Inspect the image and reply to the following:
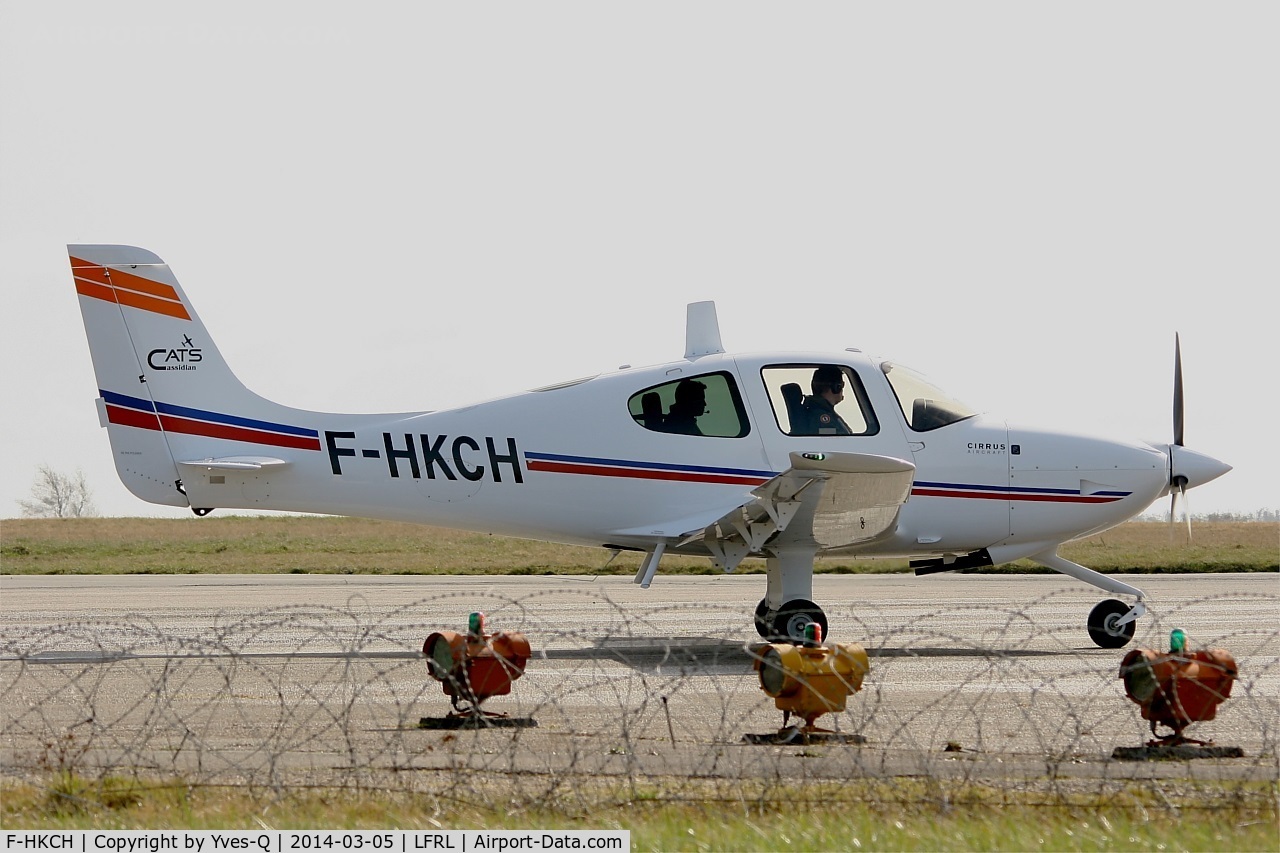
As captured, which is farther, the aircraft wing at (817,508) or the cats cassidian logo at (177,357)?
the cats cassidian logo at (177,357)

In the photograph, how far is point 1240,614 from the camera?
59.4ft

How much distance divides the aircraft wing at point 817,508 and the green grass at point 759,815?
217 inches

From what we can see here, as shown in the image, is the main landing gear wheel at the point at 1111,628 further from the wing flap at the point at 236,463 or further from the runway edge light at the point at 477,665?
the wing flap at the point at 236,463

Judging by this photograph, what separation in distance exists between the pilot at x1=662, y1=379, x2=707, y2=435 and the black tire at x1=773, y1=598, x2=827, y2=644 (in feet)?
6.84

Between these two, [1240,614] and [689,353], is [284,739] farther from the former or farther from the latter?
[1240,614]

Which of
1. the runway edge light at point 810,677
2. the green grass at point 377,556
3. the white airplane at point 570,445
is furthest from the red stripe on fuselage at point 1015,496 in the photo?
the green grass at point 377,556

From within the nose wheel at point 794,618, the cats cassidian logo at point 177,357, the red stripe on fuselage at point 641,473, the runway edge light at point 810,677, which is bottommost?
the nose wheel at point 794,618

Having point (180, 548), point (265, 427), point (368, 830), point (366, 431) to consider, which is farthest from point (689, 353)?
point (180, 548)

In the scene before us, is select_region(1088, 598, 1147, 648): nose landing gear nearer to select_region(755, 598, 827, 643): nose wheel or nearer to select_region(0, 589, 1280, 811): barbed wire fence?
select_region(0, 589, 1280, 811): barbed wire fence

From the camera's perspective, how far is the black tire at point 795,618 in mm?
13148

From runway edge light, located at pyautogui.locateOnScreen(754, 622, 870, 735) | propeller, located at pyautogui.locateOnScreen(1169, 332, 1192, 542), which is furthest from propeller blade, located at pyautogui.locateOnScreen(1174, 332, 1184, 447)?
runway edge light, located at pyautogui.locateOnScreen(754, 622, 870, 735)

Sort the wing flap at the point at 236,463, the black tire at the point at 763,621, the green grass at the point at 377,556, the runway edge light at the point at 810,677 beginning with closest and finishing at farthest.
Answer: the runway edge light at the point at 810,677
the wing flap at the point at 236,463
the black tire at the point at 763,621
the green grass at the point at 377,556

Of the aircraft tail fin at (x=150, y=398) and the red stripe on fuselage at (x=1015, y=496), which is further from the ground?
the aircraft tail fin at (x=150, y=398)

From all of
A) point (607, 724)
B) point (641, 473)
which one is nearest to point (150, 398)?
point (641, 473)
